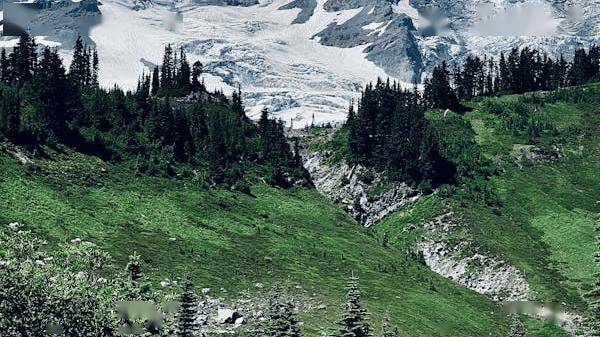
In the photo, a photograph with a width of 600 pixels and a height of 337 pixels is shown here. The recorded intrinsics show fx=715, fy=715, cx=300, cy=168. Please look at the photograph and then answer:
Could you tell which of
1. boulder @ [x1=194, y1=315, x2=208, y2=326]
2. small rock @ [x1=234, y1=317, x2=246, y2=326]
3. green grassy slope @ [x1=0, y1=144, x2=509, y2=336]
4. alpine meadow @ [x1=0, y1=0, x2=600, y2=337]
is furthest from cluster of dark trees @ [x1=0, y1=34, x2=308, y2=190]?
small rock @ [x1=234, y1=317, x2=246, y2=326]

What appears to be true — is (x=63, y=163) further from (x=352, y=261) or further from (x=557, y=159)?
(x=557, y=159)

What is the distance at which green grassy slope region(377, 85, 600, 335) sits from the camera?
3147 inches

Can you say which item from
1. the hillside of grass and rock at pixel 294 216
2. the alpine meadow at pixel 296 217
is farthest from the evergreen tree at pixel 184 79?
the alpine meadow at pixel 296 217

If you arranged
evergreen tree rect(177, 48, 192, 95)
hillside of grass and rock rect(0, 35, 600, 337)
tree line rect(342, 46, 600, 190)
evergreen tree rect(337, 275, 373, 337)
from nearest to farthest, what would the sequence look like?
evergreen tree rect(337, 275, 373, 337) → hillside of grass and rock rect(0, 35, 600, 337) → tree line rect(342, 46, 600, 190) → evergreen tree rect(177, 48, 192, 95)

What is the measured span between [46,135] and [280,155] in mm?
43418

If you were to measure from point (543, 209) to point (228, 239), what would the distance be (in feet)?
152

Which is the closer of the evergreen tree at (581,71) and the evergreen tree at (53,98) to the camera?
the evergreen tree at (53,98)

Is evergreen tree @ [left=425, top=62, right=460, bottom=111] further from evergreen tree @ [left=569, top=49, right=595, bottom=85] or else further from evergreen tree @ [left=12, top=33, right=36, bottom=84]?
evergreen tree @ [left=12, top=33, right=36, bottom=84]

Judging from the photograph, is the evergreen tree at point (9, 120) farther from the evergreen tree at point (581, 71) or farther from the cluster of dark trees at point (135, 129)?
the evergreen tree at point (581, 71)

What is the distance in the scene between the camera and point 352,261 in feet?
256

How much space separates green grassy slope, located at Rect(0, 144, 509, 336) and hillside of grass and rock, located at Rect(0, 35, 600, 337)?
31cm

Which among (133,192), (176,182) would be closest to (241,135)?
(176,182)

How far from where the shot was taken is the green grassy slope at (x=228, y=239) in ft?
206

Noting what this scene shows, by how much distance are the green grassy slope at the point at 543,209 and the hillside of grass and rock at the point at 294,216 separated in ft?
1.08
